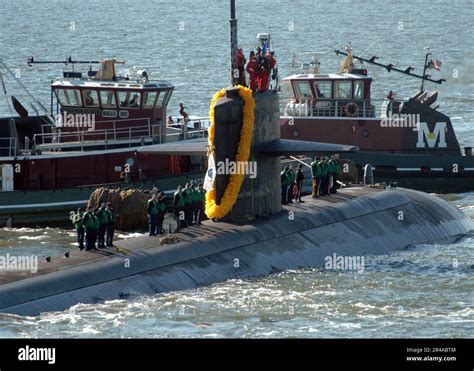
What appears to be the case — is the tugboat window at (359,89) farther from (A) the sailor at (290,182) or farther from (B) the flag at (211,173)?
(B) the flag at (211,173)

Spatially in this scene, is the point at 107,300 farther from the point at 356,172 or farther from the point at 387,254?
the point at 356,172

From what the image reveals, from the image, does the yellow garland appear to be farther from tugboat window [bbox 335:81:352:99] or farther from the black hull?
tugboat window [bbox 335:81:352:99]

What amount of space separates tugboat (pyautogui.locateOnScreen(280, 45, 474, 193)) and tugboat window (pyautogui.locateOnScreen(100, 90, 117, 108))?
885cm

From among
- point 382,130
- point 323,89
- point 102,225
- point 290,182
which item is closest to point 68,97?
point 323,89

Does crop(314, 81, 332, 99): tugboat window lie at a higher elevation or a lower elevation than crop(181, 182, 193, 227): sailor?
higher

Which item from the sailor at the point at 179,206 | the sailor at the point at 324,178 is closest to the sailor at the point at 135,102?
the sailor at the point at 324,178

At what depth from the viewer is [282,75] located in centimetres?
9019

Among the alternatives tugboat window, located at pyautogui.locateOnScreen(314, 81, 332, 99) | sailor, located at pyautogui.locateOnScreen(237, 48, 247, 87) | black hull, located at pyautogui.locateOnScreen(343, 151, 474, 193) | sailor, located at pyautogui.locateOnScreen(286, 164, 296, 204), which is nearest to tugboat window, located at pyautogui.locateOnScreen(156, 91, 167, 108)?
black hull, located at pyautogui.locateOnScreen(343, 151, 474, 193)

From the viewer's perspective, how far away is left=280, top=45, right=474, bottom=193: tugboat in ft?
176

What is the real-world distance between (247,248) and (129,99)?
16.2 m

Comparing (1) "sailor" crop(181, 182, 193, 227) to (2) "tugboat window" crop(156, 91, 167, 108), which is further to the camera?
(2) "tugboat window" crop(156, 91, 167, 108)

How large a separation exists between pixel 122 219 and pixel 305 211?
27.5 feet

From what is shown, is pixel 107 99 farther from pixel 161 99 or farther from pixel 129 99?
pixel 161 99
